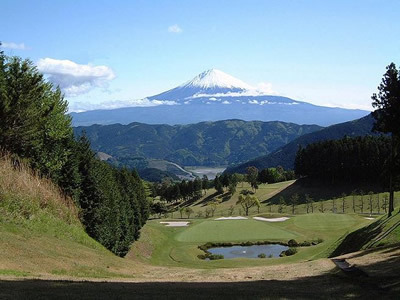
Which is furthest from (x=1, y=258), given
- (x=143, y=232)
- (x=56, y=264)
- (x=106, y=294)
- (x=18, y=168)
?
(x=143, y=232)

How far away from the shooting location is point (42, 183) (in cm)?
3186

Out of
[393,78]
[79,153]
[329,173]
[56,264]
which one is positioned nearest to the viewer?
[56,264]

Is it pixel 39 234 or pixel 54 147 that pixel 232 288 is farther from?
pixel 54 147

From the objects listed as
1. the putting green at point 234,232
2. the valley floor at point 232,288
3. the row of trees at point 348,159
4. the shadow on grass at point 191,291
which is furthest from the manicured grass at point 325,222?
the shadow on grass at point 191,291

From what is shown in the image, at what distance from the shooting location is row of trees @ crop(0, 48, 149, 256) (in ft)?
120

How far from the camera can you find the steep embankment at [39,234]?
19266mm

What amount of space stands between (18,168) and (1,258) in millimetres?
13602

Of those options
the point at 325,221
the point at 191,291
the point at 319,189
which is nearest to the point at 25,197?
the point at 191,291

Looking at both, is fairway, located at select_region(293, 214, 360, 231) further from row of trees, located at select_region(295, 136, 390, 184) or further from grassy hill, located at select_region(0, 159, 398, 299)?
row of trees, located at select_region(295, 136, 390, 184)

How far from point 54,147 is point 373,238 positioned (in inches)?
1149

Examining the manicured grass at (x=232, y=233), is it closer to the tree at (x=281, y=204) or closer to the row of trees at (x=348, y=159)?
the tree at (x=281, y=204)

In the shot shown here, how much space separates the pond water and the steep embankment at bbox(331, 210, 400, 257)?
21101mm

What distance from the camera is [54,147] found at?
38.2 m

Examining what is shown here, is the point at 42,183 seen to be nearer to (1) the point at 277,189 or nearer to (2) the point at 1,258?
(2) the point at 1,258
